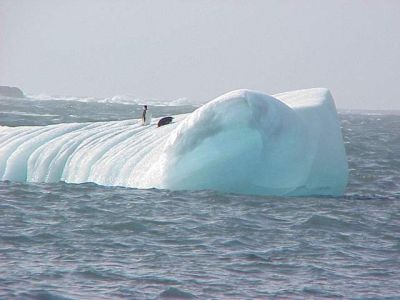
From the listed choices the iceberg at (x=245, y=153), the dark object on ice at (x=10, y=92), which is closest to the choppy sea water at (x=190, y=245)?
the iceberg at (x=245, y=153)

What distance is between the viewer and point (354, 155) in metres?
36.1

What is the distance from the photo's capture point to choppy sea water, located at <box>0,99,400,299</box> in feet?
43.5

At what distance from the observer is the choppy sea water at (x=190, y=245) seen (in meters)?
13.3

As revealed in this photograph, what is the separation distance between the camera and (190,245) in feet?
52.0

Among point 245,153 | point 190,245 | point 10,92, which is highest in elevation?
point 245,153

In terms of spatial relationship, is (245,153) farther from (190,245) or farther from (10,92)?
(10,92)

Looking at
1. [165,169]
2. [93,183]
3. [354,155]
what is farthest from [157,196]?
[354,155]

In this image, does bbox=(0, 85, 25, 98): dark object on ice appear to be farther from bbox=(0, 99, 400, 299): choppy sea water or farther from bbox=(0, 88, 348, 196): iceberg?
bbox=(0, 99, 400, 299): choppy sea water

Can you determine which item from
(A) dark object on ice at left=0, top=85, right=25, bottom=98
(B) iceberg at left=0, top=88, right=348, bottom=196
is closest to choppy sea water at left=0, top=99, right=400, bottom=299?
(B) iceberg at left=0, top=88, right=348, bottom=196

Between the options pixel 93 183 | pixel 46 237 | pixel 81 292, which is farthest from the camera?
pixel 93 183

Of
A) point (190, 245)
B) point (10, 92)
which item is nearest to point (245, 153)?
point (190, 245)

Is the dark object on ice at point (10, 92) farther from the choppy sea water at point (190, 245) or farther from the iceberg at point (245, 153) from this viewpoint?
the choppy sea water at point (190, 245)

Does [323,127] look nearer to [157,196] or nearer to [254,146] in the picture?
[254,146]

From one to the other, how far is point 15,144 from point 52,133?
3.04 feet
